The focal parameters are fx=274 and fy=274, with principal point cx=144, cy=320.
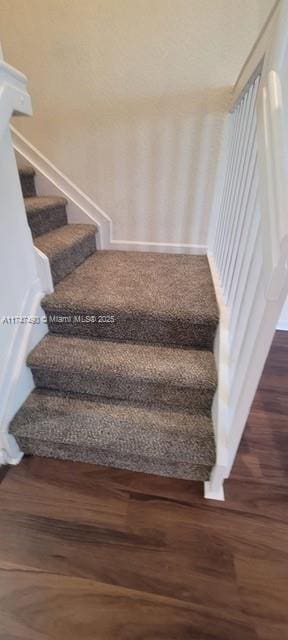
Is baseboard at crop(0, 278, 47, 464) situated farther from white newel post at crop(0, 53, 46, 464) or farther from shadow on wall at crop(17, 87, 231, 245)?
shadow on wall at crop(17, 87, 231, 245)

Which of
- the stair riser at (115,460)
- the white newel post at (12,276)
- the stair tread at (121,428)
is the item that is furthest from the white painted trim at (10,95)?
the stair riser at (115,460)

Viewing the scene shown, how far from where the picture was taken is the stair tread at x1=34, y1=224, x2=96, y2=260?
57.0 inches

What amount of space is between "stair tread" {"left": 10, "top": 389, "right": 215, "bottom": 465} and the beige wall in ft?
4.20

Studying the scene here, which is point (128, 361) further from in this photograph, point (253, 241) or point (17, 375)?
point (253, 241)

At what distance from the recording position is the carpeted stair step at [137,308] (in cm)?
126

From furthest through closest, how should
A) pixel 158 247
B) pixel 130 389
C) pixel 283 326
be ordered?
pixel 283 326, pixel 158 247, pixel 130 389

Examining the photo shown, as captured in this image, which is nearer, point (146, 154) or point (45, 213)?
point (45, 213)

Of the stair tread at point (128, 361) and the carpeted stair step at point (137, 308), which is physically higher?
the carpeted stair step at point (137, 308)

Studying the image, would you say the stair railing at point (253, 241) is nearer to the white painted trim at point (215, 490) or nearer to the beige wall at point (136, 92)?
the white painted trim at point (215, 490)

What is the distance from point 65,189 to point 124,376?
1.44 metres

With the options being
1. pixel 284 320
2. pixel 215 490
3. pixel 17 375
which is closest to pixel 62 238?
pixel 17 375

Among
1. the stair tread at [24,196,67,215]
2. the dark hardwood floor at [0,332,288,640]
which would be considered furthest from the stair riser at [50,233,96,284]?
the dark hardwood floor at [0,332,288,640]

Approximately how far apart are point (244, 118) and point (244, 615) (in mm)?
1761

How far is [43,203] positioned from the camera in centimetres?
165
